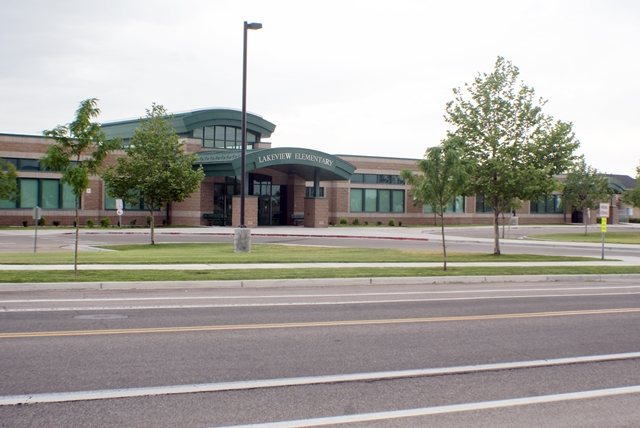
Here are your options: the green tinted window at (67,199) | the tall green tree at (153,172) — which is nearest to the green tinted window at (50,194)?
the green tinted window at (67,199)

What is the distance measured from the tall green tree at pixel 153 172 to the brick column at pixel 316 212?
63.2ft

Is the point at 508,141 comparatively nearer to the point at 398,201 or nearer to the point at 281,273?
the point at 281,273

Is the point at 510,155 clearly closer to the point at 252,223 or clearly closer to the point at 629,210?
the point at 252,223

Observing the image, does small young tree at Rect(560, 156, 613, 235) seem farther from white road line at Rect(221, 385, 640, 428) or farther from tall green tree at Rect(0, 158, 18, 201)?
white road line at Rect(221, 385, 640, 428)

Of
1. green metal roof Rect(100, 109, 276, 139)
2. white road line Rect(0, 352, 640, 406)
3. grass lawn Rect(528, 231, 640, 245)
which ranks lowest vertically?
white road line Rect(0, 352, 640, 406)

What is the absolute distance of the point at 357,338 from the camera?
8.16 m

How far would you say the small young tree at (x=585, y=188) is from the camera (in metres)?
47.2

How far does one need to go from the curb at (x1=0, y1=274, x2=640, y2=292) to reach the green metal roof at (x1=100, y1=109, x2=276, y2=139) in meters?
33.7

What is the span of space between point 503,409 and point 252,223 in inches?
1587

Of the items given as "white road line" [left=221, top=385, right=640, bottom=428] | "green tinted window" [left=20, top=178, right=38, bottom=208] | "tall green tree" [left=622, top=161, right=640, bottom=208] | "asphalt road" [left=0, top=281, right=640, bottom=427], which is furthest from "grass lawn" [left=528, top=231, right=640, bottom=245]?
"green tinted window" [left=20, top=178, right=38, bottom=208]

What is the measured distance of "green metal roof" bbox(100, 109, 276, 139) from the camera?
48.7 meters

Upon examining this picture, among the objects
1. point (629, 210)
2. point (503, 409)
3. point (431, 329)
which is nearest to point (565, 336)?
point (431, 329)

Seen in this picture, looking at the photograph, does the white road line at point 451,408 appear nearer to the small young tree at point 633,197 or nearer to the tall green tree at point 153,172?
the tall green tree at point 153,172

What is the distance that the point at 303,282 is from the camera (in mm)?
14719
